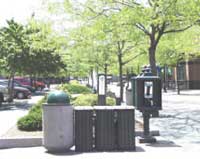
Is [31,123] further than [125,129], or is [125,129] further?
[31,123]

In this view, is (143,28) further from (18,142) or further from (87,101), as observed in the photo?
(18,142)

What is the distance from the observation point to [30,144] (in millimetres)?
11703

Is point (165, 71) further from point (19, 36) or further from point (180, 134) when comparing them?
point (180, 134)

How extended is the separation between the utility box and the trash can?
6.33 ft

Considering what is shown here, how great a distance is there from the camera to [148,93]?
12070 mm

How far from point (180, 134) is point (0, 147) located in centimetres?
474

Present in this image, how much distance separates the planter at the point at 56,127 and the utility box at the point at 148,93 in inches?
78.0

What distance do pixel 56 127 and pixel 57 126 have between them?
0.03 meters

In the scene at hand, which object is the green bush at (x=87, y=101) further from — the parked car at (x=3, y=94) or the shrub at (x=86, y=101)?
the parked car at (x=3, y=94)

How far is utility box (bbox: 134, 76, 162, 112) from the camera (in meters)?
12.0

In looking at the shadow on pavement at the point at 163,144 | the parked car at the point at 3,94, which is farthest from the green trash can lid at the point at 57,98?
the parked car at the point at 3,94

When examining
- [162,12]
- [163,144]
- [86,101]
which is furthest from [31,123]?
[162,12]

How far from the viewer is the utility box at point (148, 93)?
39.5 feet

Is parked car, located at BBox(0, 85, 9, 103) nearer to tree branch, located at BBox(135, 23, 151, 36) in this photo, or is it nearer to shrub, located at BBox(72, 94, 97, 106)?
tree branch, located at BBox(135, 23, 151, 36)
